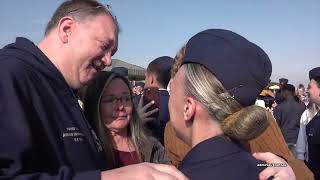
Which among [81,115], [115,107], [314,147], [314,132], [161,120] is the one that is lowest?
[314,147]

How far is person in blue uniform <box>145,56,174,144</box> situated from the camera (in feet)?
13.4

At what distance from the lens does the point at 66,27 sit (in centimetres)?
215

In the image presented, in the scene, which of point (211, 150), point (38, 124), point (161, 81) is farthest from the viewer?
point (161, 81)

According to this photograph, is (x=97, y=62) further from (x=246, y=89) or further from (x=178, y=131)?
(x=246, y=89)

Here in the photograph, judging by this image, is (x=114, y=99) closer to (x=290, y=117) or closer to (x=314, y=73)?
(x=314, y=73)

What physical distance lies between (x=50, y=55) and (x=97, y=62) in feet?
0.99

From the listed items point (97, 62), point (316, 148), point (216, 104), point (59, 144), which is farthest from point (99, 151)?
point (316, 148)

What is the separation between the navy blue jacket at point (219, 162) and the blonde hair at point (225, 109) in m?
0.07

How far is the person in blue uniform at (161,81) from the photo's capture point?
409 centimetres

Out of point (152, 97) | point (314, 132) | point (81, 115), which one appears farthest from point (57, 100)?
point (314, 132)

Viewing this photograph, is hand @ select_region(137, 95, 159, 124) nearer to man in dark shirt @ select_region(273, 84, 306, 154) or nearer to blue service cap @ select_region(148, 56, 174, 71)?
blue service cap @ select_region(148, 56, 174, 71)

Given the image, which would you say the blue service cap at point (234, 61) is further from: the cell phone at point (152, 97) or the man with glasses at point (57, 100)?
the cell phone at point (152, 97)

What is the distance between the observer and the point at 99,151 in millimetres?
2047

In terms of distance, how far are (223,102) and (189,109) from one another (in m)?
0.18
